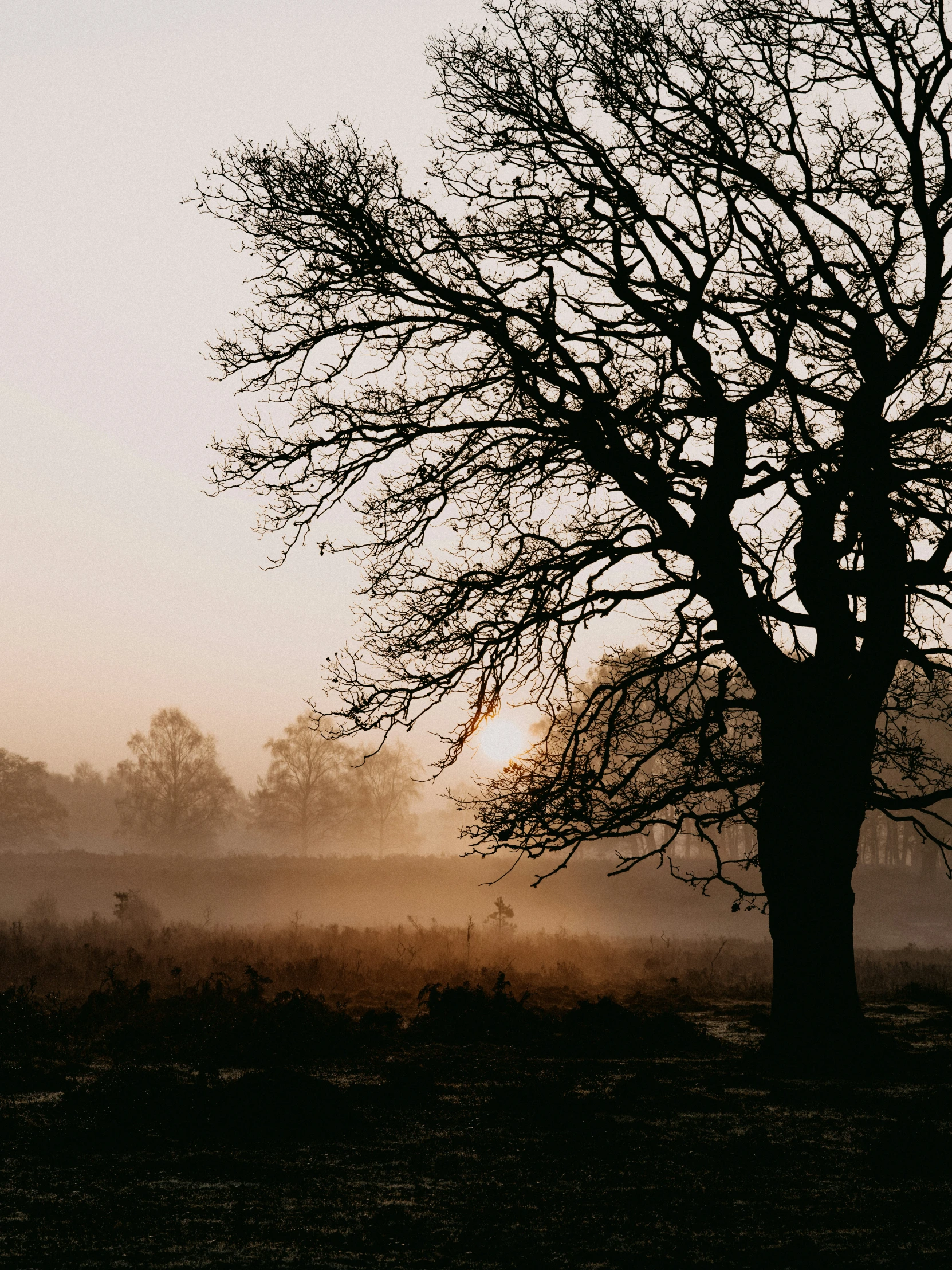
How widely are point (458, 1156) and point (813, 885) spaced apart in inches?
208

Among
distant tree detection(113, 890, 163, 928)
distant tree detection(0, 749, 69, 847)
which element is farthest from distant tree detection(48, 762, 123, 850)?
distant tree detection(113, 890, 163, 928)

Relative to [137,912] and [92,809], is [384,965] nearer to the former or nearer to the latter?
[137,912]

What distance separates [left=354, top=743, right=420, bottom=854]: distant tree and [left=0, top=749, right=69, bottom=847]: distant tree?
2123 centimetres

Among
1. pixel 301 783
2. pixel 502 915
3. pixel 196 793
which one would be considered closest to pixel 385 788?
pixel 301 783

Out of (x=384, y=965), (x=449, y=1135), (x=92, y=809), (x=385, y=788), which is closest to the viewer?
(x=449, y=1135)

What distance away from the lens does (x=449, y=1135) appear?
677 centimetres

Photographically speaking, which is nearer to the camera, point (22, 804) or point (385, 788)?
point (22, 804)

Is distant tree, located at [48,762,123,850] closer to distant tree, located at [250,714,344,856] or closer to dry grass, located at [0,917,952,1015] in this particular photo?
distant tree, located at [250,714,344,856]

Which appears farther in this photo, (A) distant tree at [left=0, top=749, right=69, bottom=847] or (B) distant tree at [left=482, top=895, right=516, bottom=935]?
(A) distant tree at [left=0, top=749, right=69, bottom=847]

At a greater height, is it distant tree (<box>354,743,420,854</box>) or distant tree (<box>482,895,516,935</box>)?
distant tree (<box>354,743,420,854</box>)

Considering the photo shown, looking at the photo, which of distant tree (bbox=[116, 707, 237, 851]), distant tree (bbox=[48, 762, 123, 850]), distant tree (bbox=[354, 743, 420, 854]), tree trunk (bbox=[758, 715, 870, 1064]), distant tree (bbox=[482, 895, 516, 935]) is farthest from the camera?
distant tree (bbox=[48, 762, 123, 850])

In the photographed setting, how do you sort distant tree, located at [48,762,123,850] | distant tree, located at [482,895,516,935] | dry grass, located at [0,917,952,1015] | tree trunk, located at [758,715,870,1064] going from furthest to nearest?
distant tree, located at [48,762,123,850] → distant tree, located at [482,895,516,935] → dry grass, located at [0,917,952,1015] → tree trunk, located at [758,715,870,1064]

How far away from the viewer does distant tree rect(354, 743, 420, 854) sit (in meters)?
75.1

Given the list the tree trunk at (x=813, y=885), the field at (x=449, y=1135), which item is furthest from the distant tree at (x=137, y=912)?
the tree trunk at (x=813, y=885)
